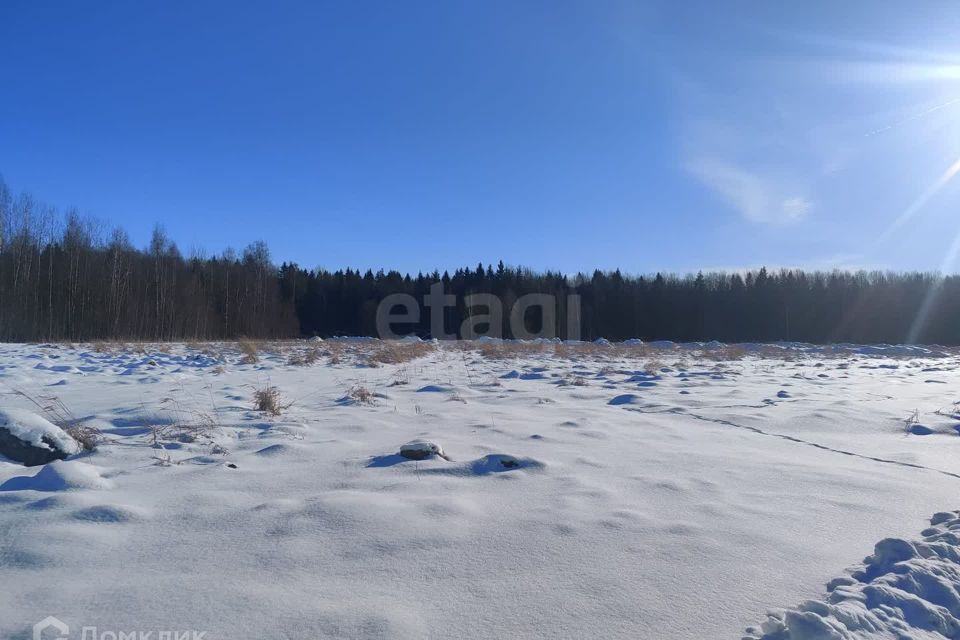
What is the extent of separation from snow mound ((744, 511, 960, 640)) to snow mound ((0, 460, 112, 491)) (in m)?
3.20

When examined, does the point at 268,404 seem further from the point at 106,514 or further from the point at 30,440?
the point at 106,514

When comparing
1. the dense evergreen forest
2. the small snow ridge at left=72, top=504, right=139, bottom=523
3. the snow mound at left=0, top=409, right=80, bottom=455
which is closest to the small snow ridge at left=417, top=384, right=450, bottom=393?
the snow mound at left=0, top=409, right=80, bottom=455

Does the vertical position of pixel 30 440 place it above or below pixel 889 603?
above

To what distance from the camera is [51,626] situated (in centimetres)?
164

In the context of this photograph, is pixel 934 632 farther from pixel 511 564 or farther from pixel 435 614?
pixel 435 614

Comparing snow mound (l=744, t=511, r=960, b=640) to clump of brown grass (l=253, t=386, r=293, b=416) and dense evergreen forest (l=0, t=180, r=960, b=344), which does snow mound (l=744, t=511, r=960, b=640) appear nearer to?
clump of brown grass (l=253, t=386, r=293, b=416)

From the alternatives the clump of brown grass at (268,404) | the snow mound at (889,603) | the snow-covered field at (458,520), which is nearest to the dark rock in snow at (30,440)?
the snow-covered field at (458,520)

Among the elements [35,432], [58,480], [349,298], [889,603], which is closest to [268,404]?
[35,432]

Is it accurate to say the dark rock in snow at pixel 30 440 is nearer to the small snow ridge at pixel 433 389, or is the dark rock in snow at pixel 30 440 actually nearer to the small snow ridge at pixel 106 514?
the small snow ridge at pixel 106 514

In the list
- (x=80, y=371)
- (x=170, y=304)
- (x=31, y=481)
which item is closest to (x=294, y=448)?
(x=31, y=481)

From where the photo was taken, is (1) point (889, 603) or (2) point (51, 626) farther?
(1) point (889, 603)

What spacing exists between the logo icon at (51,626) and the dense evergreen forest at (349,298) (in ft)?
101

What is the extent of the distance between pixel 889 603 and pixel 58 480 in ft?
12.6

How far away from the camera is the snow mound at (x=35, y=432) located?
3.31 metres
